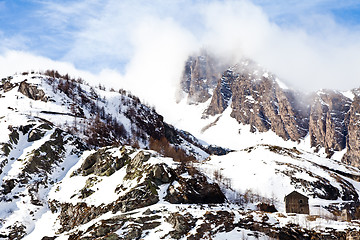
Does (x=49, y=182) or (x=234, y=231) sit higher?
(x=49, y=182)

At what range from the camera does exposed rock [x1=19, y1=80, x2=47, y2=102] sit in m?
189

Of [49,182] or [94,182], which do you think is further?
[49,182]

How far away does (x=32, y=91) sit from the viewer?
19325 centimetres

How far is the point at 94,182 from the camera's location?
9356 cm

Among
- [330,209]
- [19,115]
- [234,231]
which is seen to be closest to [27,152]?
[19,115]

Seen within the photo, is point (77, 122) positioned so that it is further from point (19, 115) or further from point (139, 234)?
point (139, 234)

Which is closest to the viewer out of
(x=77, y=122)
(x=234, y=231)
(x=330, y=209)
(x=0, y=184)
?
(x=234, y=231)

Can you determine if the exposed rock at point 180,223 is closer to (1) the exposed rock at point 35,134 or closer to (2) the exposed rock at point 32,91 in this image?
(1) the exposed rock at point 35,134

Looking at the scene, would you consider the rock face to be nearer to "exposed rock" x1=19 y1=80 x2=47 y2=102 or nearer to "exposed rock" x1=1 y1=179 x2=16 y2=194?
"exposed rock" x1=1 y1=179 x2=16 y2=194

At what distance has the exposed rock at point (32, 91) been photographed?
189 metres

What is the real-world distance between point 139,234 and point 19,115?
87.5 meters

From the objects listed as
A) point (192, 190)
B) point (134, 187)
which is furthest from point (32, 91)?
point (192, 190)

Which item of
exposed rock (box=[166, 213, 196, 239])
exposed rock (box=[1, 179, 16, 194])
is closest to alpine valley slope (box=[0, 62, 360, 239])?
exposed rock (box=[1, 179, 16, 194])

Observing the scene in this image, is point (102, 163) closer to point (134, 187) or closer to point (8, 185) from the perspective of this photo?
point (134, 187)
